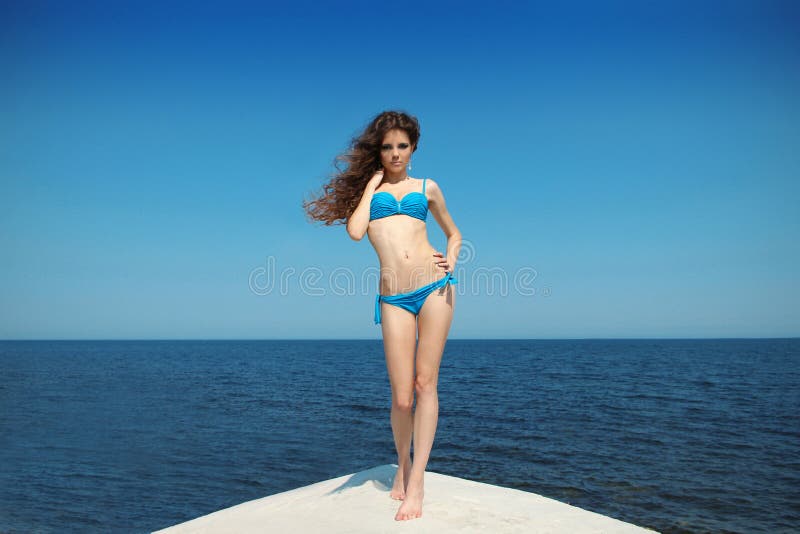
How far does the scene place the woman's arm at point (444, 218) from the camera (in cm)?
457

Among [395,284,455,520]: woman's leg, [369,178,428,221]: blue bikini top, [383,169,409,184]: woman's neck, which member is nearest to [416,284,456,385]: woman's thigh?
[395,284,455,520]: woman's leg

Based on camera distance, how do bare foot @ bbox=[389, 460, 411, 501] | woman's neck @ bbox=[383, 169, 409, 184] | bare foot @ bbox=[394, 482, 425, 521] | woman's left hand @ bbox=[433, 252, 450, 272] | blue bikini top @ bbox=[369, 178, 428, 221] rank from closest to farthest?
1. bare foot @ bbox=[394, 482, 425, 521]
2. woman's left hand @ bbox=[433, 252, 450, 272]
3. blue bikini top @ bbox=[369, 178, 428, 221]
4. bare foot @ bbox=[389, 460, 411, 501]
5. woman's neck @ bbox=[383, 169, 409, 184]

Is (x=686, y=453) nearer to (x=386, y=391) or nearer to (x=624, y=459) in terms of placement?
(x=624, y=459)

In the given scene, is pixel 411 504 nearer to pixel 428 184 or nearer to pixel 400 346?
pixel 400 346

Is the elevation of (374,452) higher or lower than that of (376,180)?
lower

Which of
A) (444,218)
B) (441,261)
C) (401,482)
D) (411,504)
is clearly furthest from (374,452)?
(441,261)

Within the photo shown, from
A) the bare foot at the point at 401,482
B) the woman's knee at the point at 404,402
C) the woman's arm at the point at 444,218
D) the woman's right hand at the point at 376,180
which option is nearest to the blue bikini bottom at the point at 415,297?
the woman's arm at the point at 444,218

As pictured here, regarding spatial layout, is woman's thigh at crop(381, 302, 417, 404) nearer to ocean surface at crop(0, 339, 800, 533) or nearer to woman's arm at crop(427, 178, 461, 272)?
woman's arm at crop(427, 178, 461, 272)

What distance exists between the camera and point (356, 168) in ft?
15.8

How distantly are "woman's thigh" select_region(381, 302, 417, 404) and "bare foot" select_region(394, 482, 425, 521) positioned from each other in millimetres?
670

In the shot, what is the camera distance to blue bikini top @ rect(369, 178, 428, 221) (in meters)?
4.40

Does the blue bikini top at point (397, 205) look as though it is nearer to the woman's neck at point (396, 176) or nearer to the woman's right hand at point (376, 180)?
the woman's right hand at point (376, 180)

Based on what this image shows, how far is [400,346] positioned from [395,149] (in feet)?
5.46

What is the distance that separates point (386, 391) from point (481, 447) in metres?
17.6
